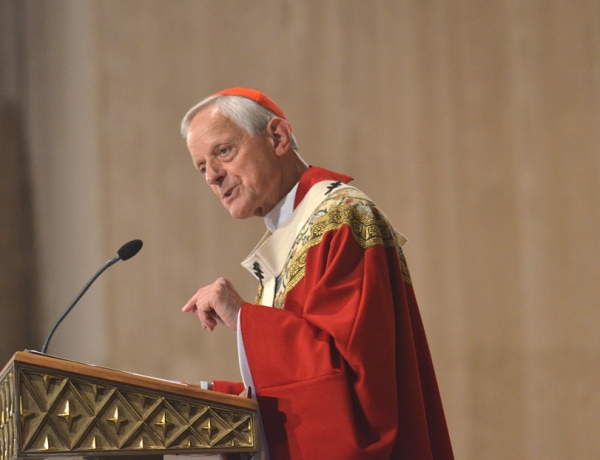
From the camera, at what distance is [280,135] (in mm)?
2838

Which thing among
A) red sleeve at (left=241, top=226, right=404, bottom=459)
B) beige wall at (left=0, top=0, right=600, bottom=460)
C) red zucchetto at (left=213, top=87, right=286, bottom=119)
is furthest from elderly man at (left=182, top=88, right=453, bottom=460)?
beige wall at (left=0, top=0, right=600, bottom=460)

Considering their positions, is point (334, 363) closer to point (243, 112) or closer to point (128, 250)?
point (128, 250)

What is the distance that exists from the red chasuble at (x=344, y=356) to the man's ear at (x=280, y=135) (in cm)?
48

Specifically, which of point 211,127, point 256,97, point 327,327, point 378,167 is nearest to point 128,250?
point 211,127

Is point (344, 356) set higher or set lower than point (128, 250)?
lower

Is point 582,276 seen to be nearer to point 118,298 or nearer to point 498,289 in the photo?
point 498,289

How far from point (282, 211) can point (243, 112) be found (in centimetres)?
41

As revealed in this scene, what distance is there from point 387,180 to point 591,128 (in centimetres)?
127

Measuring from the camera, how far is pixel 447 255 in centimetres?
458

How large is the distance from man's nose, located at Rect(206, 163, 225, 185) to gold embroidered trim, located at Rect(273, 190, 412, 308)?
1.46 ft

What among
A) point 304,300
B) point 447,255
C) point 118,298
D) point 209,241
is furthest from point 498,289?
point 118,298

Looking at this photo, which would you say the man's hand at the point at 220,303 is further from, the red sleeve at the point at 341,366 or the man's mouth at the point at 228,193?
the man's mouth at the point at 228,193

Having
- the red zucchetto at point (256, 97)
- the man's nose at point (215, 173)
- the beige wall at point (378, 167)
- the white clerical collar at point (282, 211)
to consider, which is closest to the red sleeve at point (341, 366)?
the white clerical collar at point (282, 211)

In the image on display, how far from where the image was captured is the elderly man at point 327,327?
2.06 m
